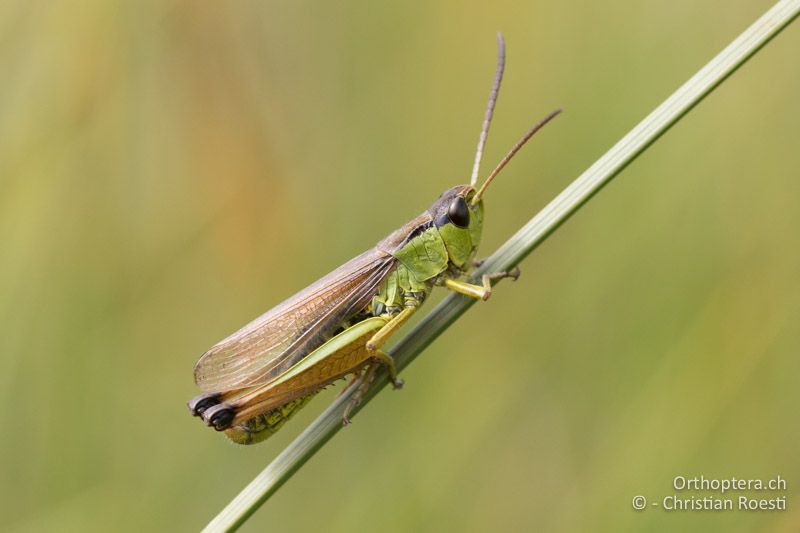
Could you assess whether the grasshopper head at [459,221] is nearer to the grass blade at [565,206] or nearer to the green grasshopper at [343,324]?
the green grasshopper at [343,324]

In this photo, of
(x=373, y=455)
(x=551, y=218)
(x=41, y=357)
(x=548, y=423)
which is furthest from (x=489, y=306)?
(x=41, y=357)

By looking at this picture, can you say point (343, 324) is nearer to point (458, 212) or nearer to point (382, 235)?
point (458, 212)

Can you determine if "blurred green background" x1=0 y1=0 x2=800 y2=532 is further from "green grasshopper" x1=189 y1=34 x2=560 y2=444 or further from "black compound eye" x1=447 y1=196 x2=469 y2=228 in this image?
"black compound eye" x1=447 y1=196 x2=469 y2=228

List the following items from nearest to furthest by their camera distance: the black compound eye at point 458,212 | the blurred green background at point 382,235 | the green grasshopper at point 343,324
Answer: the green grasshopper at point 343,324
the black compound eye at point 458,212
the blurred green background at point 382,235

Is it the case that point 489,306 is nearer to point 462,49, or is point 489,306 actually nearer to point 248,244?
point 248,244

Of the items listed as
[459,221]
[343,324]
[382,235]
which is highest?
[382,235]

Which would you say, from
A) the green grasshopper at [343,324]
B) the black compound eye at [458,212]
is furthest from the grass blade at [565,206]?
the black compound eye at [458,212]

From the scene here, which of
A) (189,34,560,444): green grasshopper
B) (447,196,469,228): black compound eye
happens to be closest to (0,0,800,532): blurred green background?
(189,34,560,444): green grasshopper

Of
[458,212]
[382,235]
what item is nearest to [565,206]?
[458,212]
